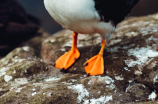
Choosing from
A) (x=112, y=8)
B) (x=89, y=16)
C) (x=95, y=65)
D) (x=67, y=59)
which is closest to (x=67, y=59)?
(x=67, y=59)

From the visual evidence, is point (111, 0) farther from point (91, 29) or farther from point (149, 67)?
point (149, 67)

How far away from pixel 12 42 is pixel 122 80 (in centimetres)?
433

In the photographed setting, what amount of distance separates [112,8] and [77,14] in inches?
17.8

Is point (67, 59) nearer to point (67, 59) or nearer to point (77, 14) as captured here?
point (67, 59)

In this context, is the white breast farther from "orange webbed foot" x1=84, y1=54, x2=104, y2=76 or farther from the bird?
"orange webbed foot" x1=84, y1=54, x2=104, y2=76

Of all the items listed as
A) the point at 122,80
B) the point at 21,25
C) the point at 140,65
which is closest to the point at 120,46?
the point at 140,65

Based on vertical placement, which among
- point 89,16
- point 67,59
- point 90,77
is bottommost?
point 90,77

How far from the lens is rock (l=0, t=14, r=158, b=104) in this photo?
6.44ft

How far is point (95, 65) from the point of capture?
8.16 ft

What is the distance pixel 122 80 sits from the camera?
220 centimetres

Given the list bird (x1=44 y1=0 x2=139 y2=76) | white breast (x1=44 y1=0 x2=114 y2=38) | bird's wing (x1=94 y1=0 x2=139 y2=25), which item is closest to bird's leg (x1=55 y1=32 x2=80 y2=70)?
bird (x1=44 y1=0 x2=139 y2=76)

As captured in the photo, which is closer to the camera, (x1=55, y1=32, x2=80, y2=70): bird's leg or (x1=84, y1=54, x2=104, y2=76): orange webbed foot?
(x1=84, y1=54, x2=104, y2=76): orange webbed foot

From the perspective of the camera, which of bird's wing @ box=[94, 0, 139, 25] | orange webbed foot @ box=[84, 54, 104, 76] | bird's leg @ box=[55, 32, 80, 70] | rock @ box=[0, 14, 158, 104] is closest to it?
rock @ box=[0, 14, 158, 104]

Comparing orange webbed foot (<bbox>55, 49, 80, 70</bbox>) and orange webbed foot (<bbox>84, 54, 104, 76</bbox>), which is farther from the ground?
orange webbed foot (<bbox>55, 49, 80, 70</bbox>)
